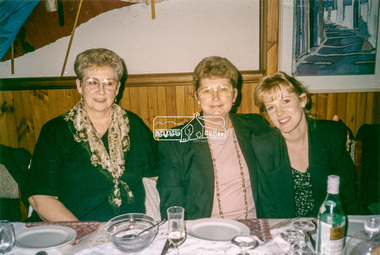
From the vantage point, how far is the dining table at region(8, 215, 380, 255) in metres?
0.97

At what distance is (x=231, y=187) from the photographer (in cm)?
159

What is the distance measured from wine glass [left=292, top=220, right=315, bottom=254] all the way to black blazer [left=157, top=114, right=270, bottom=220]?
1.57ft

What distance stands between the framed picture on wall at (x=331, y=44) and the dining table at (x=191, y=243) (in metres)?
1.47

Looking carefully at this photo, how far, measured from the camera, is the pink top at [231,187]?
61.7 inches

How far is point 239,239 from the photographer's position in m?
1.00

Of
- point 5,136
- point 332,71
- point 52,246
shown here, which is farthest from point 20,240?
point 332,71

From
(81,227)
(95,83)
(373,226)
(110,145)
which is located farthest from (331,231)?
(95,83)

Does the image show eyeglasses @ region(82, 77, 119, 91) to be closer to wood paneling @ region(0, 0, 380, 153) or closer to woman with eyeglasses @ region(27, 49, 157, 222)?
woman with eyeglasses @ region(27, 49, 157, 222)

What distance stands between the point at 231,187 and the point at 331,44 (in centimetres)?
150

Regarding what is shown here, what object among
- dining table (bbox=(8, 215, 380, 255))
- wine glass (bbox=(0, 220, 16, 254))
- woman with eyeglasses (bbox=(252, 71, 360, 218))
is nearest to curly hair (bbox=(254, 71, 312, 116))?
woman with eyeglasses (bbox=(252, 71, 360, 218))

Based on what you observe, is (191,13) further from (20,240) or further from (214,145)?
(20,240)

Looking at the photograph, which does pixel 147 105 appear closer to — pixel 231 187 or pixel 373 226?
pixel 231 187

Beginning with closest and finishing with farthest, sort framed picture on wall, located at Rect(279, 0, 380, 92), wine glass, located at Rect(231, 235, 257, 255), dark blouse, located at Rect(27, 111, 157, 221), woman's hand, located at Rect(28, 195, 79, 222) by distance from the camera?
wine glass, located at Rect(231, 235, 257, 255) < woman's hand, located at Rect(28, 195, 79, 222) < dark blouse, located at Rect(27, 111, 157, 221) < framed picture on wall, located at Rect(279, 0, 380, 92)

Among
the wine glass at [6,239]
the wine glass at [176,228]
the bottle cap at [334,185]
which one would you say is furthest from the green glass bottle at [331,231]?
the wine glass at [6,239]
